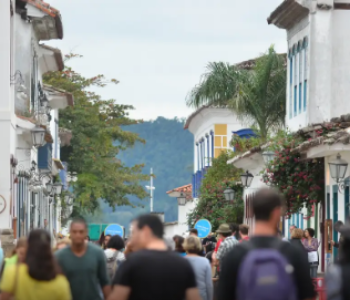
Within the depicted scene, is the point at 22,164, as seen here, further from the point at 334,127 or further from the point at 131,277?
the point at 131,277

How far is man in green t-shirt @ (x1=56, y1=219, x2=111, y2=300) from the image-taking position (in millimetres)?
10852

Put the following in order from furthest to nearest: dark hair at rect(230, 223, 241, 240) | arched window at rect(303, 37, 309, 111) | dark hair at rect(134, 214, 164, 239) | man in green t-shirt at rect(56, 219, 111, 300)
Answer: arched window at rect(303, 37, 309, 111) < dark hair at rect(230, 223, 241, 240) < man in green t-shirt at rect(56, 219, 111, 300) < dark hair at rect(134, 214, 164, 239)

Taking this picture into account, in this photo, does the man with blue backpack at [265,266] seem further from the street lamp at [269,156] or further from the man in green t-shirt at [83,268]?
the street lamp at [269,156]

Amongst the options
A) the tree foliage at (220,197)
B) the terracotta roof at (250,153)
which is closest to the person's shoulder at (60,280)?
the terracotta roof at (250,153)

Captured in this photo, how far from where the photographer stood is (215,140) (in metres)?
58.1

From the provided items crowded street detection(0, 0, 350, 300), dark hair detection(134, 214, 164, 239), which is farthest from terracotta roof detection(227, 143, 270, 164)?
dark hair detection(134, 214, 164, 239)

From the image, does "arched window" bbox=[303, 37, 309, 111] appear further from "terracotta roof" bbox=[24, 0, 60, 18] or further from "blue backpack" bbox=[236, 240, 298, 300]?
"blue backpack" bbox=[236, 240, 298, 300]

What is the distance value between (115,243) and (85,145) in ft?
123

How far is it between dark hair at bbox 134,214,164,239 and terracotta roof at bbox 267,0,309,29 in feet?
79.7

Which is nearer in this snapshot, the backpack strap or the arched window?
the backpack strap

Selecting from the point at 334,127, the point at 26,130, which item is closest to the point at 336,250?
the point at 334,127

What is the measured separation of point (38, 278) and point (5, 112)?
60.7 feet

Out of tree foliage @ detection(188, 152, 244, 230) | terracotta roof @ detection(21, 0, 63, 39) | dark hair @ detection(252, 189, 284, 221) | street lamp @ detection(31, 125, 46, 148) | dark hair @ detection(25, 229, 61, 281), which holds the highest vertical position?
terracotta roof @ detection(21, 0, 63, 39)

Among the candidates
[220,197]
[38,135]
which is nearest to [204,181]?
[220,197]
